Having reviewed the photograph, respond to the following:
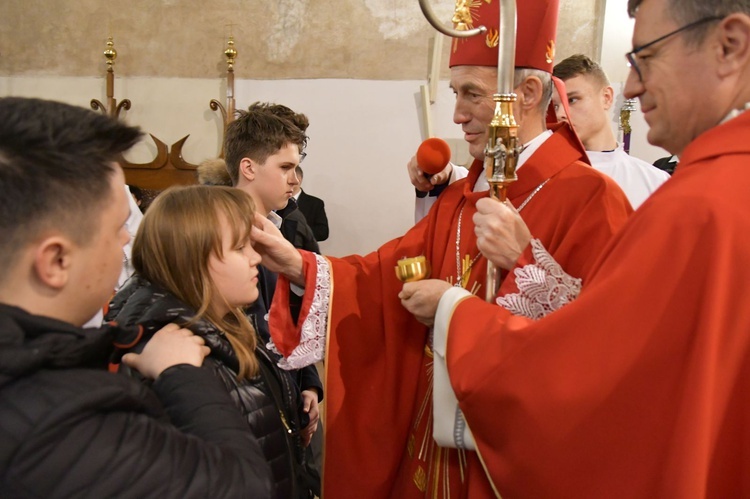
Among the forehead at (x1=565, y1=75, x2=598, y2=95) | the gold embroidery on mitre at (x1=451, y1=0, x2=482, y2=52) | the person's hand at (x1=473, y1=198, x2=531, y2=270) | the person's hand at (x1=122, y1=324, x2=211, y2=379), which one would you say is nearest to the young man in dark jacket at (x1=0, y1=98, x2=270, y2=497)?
the person's hand at (x1=122, y1=324, x2=211, y2=379)

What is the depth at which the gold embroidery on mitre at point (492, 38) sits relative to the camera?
1997 mm

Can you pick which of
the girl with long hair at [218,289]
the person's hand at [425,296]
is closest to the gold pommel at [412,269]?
the person's hand at [425,296]

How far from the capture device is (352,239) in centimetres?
651

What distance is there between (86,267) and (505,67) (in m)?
1.10

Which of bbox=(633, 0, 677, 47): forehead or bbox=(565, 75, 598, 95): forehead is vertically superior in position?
bbox=(565, 75, 598, 95): forehead

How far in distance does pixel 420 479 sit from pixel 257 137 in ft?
5.52

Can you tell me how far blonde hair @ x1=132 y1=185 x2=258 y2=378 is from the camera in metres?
1.58

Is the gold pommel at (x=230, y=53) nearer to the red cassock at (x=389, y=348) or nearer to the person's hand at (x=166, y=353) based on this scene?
the red cassock at (x=389, y=348)

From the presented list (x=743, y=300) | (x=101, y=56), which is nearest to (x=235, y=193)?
(x=743, y=300)

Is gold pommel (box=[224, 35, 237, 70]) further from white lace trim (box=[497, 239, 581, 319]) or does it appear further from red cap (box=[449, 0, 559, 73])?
white lace trim (box=[497, 239, 581, 319])

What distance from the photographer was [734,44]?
4.12ft

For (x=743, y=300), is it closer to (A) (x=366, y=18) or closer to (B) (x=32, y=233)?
(B) (x=32, y=233)

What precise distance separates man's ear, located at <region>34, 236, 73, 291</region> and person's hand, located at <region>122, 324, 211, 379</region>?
0.28 metres

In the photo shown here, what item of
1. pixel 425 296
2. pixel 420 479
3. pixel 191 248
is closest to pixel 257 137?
pixel 191 248
